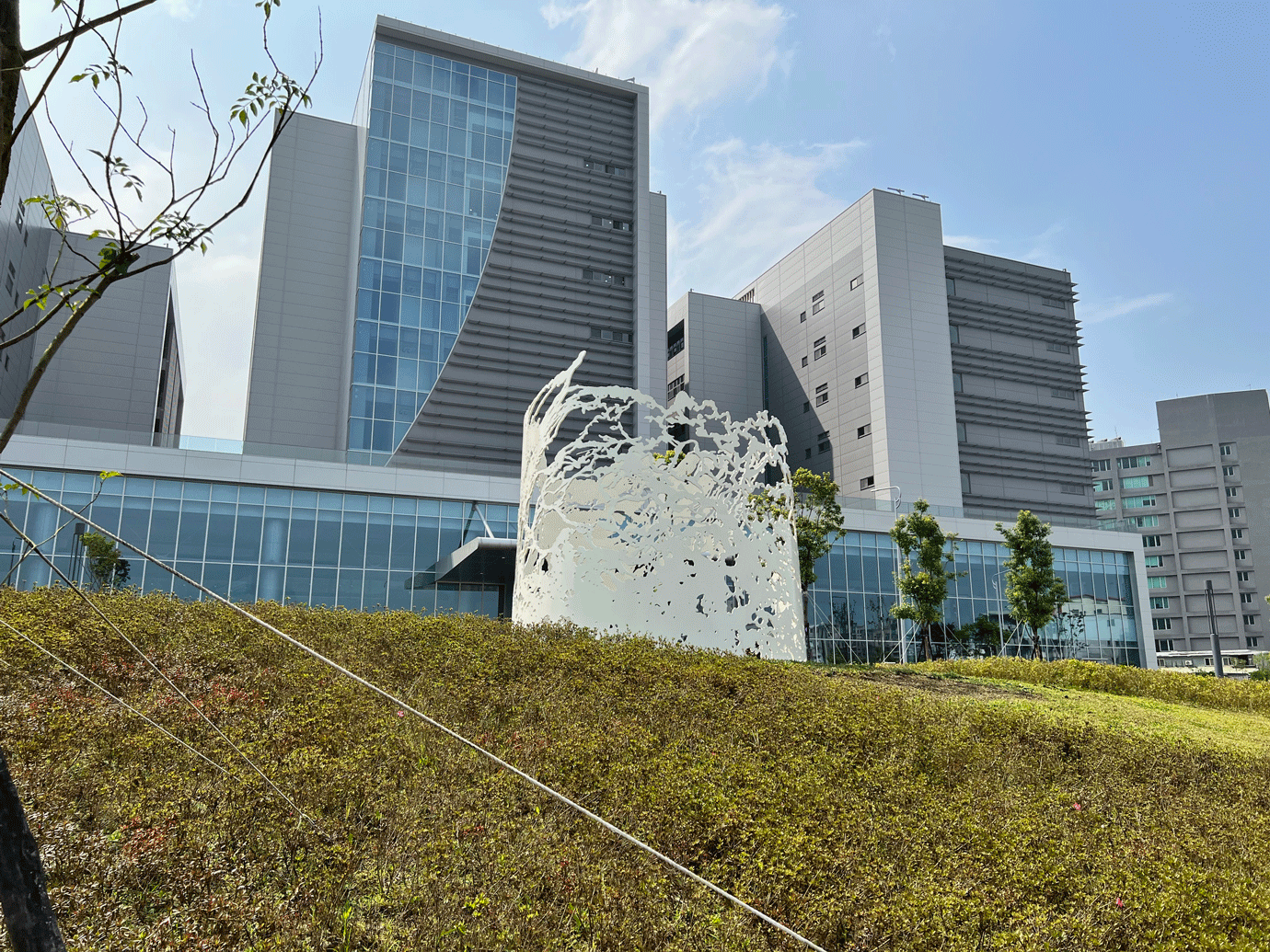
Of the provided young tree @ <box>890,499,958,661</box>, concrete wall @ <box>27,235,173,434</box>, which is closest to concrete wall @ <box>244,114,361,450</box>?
concrete wall @ <box>27,235,173,434</box>

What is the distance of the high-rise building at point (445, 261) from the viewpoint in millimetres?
39625

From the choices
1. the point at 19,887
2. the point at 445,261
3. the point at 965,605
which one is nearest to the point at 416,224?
the point at 445,261

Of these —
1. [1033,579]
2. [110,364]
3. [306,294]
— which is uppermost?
[306,294]

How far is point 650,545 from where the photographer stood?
45.4 feet

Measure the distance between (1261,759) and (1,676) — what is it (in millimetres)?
12680

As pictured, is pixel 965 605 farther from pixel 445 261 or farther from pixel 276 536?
pixel 276 536

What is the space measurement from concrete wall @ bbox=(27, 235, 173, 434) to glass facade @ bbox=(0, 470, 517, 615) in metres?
16.5

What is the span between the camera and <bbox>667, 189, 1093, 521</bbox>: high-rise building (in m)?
47.5

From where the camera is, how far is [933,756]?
7.78 metres

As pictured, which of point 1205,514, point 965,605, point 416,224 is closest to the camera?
point 965,605

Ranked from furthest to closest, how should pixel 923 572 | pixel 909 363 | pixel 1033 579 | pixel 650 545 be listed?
pixel 909 363
pixel 1033 579
pixel 923 572
pixel 650 545

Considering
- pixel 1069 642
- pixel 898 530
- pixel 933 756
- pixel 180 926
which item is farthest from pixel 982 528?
pixel 180 926

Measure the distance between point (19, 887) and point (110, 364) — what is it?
48.4 meters

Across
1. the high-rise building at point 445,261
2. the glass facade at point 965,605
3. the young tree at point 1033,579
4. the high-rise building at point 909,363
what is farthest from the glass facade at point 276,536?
the high-rise building at point 909,363
